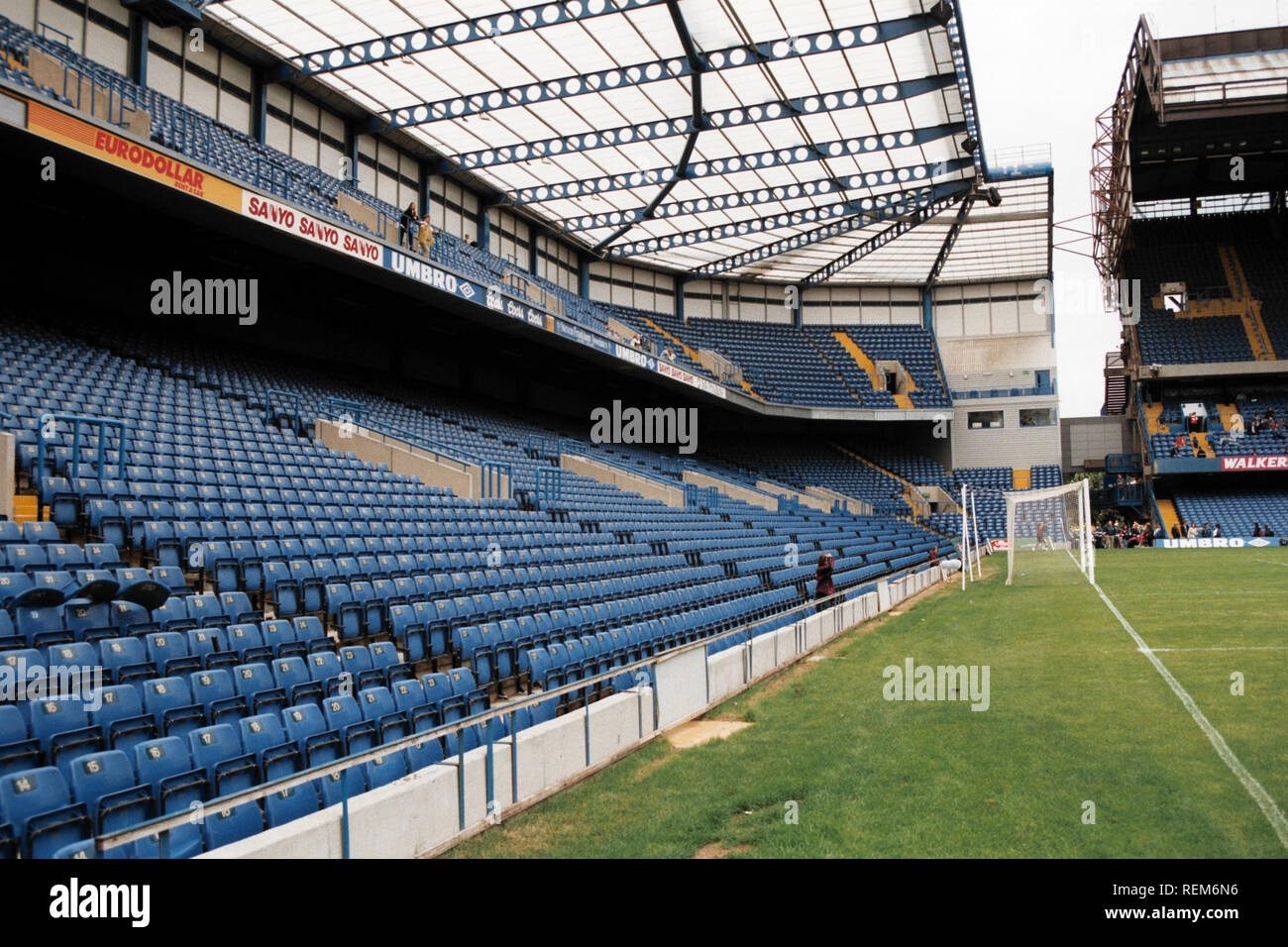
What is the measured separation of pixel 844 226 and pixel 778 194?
5544 mm

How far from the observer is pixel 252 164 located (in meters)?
18.6

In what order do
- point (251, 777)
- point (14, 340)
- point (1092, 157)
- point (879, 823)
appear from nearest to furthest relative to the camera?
point (251, 777)
point (879, 823)
point (14, 340)
point (1092, 157)

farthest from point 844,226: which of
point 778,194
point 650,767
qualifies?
point 650,767

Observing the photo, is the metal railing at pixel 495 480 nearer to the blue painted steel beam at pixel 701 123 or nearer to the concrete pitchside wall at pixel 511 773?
the concrete pitchside wall at pixel 511 773

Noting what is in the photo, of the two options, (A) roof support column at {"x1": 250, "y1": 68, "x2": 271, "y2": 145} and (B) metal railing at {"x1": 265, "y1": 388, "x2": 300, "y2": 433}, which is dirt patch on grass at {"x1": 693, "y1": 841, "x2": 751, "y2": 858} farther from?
(A) roof support column at {"x1": 250, "y1": 68, "x2": 271, "y2": 145}

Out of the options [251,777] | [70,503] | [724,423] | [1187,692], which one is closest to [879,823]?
[251,777]

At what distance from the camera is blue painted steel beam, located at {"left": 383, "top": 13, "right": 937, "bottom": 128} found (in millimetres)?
21797

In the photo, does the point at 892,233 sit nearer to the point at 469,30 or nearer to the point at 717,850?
the point at 469,30

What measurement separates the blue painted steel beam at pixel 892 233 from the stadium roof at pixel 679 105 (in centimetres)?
13

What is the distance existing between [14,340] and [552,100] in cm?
1505

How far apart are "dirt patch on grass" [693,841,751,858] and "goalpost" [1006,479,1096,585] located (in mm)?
19653

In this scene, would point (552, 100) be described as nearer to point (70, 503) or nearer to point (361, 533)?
point (361, 533)

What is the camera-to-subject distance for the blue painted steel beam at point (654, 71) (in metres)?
21.8

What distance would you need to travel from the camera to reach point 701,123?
85.6 ft
